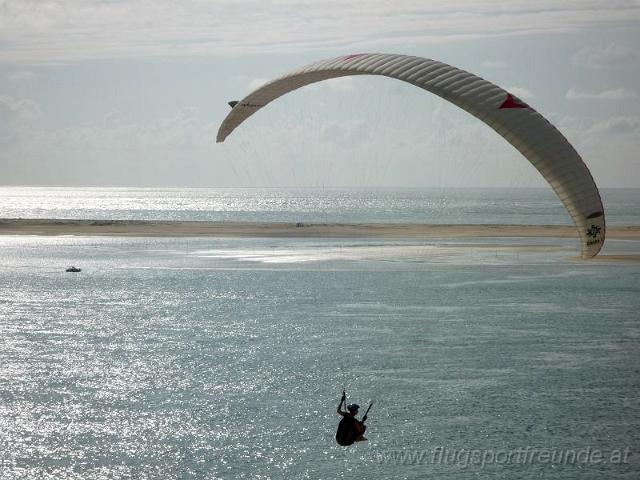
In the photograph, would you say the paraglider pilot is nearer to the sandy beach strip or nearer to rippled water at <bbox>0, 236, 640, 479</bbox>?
rippled water at <bbox>0, 236, 640, 479</bbox>

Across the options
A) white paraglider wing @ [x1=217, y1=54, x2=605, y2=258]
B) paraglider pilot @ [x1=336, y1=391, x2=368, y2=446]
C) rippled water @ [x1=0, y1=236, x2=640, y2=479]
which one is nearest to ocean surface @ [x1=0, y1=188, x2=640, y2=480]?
→ rippled water @ [x1=0, y1=236, x2=640, y2=479]

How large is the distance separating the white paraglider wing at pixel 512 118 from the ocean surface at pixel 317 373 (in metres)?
5.50

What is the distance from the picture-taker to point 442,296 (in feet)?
152

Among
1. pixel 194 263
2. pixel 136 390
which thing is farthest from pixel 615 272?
pixel 136 390

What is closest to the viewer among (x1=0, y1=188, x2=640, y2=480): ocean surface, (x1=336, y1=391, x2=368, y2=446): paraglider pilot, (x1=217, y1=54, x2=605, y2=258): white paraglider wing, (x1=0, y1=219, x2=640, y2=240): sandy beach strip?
(x1=336, y1=391, x2=368, y2=446): paraglider pilot

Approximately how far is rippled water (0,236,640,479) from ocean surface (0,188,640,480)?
89 mm

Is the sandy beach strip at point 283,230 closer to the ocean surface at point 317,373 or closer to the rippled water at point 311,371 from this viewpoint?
the rippled water at point 311,371

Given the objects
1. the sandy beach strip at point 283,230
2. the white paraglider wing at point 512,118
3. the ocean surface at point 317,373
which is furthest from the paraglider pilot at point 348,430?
the sandy beach strip at point 283,230

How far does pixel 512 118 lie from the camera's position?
24.9 metres

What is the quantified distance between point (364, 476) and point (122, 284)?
1399 inches

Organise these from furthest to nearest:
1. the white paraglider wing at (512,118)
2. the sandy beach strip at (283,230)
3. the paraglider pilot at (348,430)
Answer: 1. the sandy beach strip at (283,230)
2. the white paraglider wing at (512,118)
3. the paraglider pilot at (348,430)

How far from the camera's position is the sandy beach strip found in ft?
304

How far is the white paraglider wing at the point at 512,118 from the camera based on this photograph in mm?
24828

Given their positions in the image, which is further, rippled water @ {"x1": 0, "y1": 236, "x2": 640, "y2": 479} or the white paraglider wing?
the white paraglider wing
